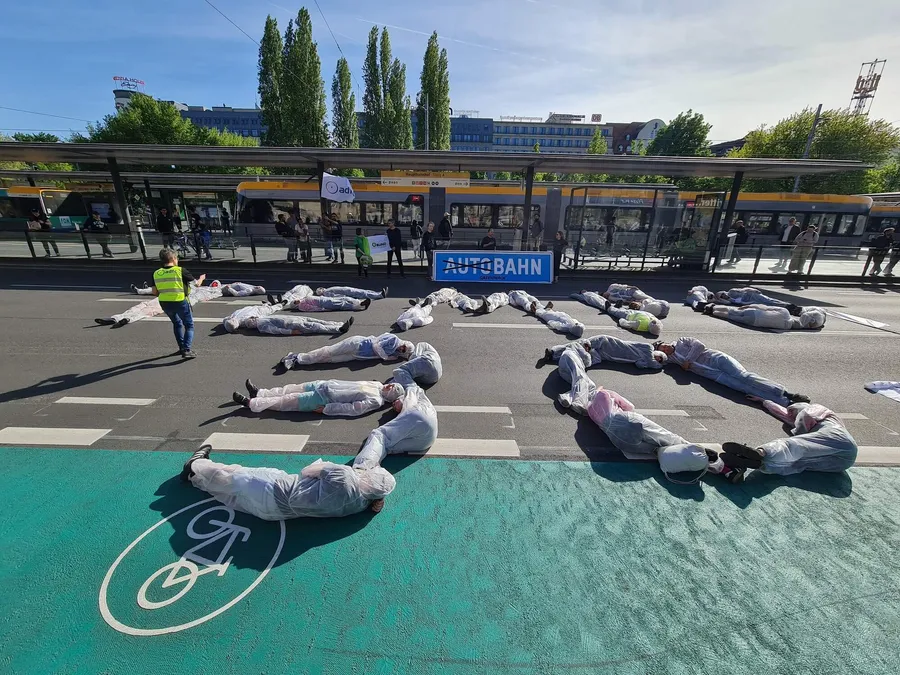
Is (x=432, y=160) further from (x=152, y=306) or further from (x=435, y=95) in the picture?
(x=435, y=95)

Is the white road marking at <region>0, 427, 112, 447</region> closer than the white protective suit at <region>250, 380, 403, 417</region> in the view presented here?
Yes

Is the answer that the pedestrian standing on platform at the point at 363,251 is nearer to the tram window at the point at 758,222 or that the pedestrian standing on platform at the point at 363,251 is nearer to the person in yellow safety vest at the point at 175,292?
the person in yellow safety vest at the point at 175,292

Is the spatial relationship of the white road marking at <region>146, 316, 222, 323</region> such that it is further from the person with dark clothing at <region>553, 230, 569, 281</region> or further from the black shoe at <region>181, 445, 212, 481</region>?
the person with dark clothing at <region>553, 230, 569, 281</region>

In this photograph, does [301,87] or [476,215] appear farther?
[301,87]

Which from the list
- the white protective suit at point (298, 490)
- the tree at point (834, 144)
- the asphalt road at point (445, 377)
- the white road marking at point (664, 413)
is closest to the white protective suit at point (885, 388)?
the asphalt road at point (445, 377)

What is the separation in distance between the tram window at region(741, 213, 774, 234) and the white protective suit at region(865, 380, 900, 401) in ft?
73.6

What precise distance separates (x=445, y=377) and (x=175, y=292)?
15.3 ft

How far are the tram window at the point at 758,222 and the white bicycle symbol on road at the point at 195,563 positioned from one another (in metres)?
30.2

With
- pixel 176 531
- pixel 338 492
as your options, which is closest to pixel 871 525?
pixel 338 492

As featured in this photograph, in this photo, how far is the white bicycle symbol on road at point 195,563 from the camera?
2660 mm

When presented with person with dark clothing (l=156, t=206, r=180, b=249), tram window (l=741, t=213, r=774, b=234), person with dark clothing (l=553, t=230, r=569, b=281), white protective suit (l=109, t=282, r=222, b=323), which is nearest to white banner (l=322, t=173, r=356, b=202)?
white protective suit (l=109, t=282, r=222, b=323)

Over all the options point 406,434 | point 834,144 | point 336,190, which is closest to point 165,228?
point 336,190

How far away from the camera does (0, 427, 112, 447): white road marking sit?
14.2ft

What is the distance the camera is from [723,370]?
19.8 ft
